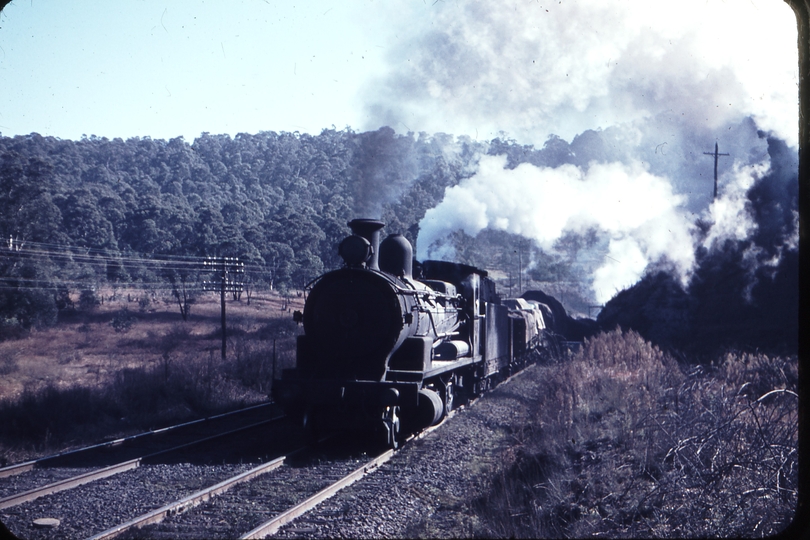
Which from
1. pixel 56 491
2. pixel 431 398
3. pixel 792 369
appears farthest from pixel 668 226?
pixel 56 491

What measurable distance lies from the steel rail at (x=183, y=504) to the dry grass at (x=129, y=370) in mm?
4376

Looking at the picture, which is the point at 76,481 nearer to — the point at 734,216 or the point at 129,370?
the point at 129,370

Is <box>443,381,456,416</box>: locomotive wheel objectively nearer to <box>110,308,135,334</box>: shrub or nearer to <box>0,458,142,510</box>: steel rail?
<box>0,458,142,510</box>: steel rail

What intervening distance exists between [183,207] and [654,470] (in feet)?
187

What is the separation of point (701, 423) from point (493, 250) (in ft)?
198

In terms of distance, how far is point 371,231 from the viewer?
11.4m

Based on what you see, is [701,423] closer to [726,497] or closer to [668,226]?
[726,497]

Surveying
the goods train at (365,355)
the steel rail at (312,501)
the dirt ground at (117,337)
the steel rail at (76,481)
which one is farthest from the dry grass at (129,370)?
the steel rail at (312,501)

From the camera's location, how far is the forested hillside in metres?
34.3

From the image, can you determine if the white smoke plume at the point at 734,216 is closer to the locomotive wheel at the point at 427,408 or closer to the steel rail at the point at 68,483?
the locomotive wheel at the point at 427,408

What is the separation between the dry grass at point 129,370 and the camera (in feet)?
42.1

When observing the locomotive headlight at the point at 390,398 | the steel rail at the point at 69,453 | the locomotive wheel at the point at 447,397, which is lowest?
the steel rail at the point at 69,453

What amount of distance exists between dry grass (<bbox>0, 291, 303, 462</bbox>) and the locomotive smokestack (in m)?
6.04

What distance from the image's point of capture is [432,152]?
83.8 metres
